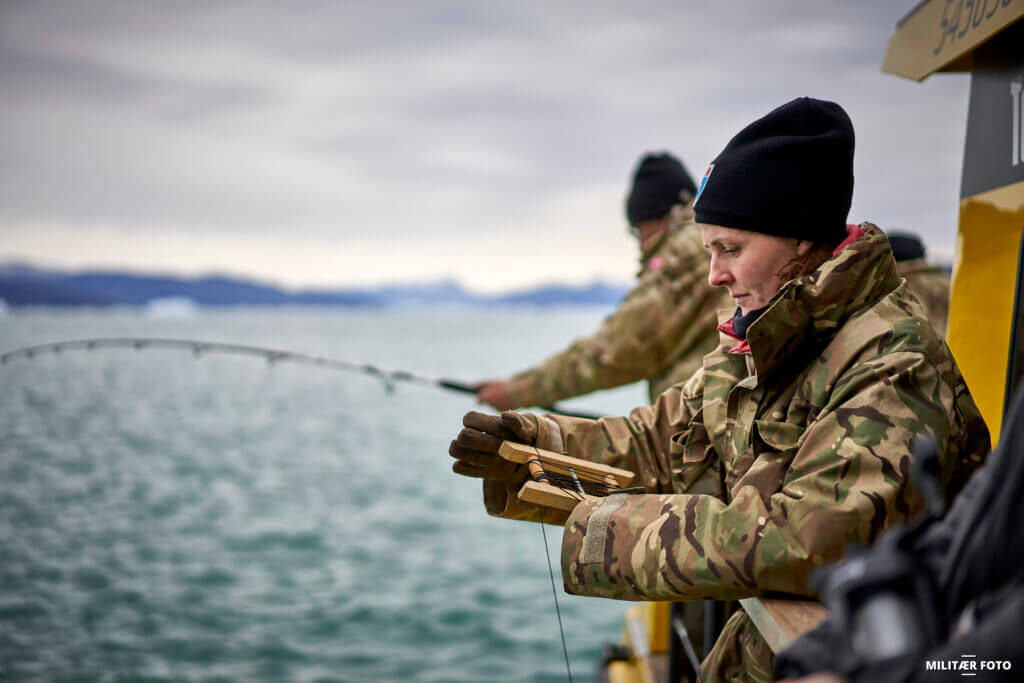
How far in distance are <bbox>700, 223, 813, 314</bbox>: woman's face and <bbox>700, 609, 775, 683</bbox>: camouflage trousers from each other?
31.0 inches

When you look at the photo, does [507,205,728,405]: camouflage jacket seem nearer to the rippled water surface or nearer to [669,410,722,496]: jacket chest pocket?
[669,410,722,496]: jacket chest pocket

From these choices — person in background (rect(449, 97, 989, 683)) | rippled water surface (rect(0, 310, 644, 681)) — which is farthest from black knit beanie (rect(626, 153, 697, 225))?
rippled water surface (rect(0, 310, 644, 681))

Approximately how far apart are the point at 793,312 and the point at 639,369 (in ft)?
8.38

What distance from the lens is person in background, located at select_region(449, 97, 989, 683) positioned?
1415mm

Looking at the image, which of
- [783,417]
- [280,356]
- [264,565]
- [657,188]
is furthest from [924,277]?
[264,565]

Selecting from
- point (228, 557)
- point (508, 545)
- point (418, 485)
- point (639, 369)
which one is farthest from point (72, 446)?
point (639, 369)

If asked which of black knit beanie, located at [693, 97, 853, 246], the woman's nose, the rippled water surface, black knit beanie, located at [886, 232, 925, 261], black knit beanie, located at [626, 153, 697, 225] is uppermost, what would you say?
black knit beanie, located at [626, 153, 697, 225]

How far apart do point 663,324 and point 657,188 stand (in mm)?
914

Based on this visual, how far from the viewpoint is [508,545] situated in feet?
42.3

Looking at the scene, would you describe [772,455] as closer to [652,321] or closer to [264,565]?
[652,321]

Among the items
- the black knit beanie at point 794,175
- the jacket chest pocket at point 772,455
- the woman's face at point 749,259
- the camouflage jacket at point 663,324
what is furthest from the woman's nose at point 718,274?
the camouflage jacket at point 663,324

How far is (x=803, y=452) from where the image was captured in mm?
1516

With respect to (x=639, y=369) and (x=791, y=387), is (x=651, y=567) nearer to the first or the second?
(x=791, y=387)

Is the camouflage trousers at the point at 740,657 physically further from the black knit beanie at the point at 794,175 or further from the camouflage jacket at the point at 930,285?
the camouflage jacket at the point at 930,285
